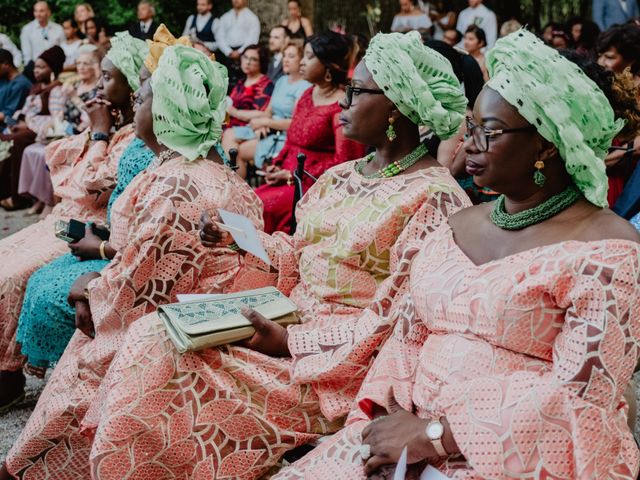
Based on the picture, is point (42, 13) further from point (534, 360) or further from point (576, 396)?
point (576, 396)

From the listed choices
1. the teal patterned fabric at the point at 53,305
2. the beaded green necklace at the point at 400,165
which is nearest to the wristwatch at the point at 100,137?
the teal patterned fabric at the point at 53,305

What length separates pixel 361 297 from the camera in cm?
311

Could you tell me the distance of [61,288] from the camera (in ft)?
13.3

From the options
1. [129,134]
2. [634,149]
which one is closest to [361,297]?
[129,134]

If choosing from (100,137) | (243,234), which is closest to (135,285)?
(243,234)

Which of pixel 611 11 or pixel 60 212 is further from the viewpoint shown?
pixel 611 11

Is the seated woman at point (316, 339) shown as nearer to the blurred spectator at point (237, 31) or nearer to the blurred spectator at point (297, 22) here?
the blurred spectator at point (297, 22)

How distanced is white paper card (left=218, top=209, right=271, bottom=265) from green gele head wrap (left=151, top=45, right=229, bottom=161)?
0.47 meters

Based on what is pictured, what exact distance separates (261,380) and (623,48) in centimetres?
357

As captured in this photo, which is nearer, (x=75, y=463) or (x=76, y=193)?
(x=75, y=463)

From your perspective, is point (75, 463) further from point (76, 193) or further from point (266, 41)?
point (266, 41)

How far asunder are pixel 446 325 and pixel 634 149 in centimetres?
307

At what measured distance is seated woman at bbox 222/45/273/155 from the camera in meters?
8.66

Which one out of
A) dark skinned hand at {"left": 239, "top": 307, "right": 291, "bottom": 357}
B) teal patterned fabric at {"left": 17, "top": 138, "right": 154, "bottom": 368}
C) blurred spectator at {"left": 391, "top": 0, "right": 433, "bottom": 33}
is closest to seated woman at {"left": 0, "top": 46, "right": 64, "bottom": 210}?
blurred spectator at {"left": 391, "top": 0, "right": 433, "bottom": 33}
